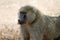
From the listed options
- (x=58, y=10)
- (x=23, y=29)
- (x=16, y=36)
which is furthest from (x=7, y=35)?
(x=58, y=10)

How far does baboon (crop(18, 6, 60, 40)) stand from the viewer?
3041 millimetres

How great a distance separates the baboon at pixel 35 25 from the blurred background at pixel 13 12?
1.94 ft

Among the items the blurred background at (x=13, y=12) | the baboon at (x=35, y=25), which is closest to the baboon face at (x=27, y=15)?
the baboon at (x=35, y=25)

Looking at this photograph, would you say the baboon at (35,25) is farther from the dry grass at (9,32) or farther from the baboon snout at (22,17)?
the dry grass at (9,32)

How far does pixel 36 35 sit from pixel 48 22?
1.12ft

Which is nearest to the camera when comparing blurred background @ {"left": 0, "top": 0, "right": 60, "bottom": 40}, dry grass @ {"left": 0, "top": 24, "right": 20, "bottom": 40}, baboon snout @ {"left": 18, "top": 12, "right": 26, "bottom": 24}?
baboon snout @ {"left": 18, "top": 12, "right": 26, "bottom": 24}

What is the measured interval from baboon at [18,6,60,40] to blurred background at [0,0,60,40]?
1.94 ft

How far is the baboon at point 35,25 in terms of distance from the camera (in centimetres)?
304

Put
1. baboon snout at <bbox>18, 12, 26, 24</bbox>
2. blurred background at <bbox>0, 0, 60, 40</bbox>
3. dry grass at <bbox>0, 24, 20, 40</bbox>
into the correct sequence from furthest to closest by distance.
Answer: blurred background at <bbox>0, 0, 60, 40</bbox>, dry grass at <bbox>0, 24, 20, 40</bbox>, baboon snout at <bbox>18, 12, 26, 24</bbox>

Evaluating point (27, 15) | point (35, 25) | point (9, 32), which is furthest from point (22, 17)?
point (9, 32)

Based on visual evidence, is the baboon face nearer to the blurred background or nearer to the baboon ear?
the baboon ear

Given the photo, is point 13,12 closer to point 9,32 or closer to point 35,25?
point 9,32

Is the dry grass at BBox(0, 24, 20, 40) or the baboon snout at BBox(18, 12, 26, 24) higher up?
the baboon snout at BBox(18, 12, 26, 24)

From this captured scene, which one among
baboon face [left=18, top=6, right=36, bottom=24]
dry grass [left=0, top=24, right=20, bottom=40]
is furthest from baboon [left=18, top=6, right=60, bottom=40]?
dry grass [left=0, top=24, right=20, bottom=40]
